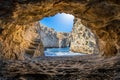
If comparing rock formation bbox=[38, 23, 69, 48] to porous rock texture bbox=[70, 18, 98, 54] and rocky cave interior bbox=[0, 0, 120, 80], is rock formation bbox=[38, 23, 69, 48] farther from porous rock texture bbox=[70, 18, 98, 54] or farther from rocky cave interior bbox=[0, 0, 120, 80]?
rocky cave interior bbox=[0, 0, 120, 80]

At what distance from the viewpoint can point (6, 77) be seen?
5.54 m

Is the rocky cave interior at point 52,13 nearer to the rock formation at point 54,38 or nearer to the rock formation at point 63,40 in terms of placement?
the rock formation at point 54,38

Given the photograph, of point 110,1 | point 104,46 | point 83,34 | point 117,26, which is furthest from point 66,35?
point 110,1

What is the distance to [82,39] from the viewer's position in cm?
2144

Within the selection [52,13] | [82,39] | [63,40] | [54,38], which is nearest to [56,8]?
[52,13]

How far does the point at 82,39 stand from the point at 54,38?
14943mm

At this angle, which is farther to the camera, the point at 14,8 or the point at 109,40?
the point at 109,40

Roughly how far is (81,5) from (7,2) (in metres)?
2.44

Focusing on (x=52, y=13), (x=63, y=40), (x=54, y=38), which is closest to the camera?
(x=52, y=13)

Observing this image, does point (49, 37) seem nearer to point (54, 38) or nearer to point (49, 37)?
point (49, 37)

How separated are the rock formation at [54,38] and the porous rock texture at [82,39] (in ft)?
37.8

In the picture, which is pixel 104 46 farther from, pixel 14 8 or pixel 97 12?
pixel 14 8

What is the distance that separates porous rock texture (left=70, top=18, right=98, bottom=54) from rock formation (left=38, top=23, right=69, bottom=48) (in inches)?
454

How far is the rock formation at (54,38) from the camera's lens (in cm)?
3494
